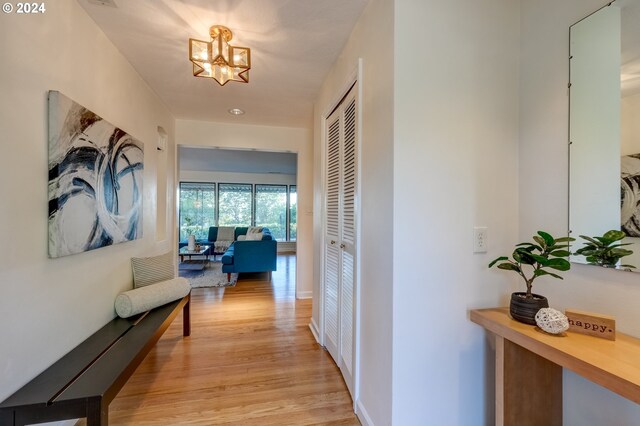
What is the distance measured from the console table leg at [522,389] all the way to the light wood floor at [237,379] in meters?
0.85

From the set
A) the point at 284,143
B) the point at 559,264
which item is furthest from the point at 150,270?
the point at 559,264

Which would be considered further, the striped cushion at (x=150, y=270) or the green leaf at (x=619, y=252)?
the striped cushion at (x=150, y=270)

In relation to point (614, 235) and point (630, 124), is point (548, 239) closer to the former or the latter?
point (614, 235)

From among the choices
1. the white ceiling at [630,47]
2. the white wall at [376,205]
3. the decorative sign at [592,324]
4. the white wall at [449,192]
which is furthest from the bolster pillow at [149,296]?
the white ceiling at [630,47]

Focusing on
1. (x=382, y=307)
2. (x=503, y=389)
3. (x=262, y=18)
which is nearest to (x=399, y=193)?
(x=382, y=307)

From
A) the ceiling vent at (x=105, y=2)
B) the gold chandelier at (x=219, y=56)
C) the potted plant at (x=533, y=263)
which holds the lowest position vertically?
the potted plant at (x=533, y=263)

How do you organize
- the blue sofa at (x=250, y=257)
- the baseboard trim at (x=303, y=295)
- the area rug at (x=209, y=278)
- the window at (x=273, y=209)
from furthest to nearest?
the window at (x=273, y=209)
the blue sofa at (x=250, y=257)
the area rug at (x=209, y=278)
the baseboard trim at (x=303, y=295)

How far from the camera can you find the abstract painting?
39.6 inches

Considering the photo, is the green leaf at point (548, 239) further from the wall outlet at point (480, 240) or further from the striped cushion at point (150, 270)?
the striped cushion at point (150, 270)

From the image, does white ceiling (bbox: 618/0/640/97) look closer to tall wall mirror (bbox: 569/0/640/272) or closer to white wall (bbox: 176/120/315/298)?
tall wall mirror (bbox: 569/0/640/272)

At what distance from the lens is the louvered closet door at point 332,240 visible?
214cm

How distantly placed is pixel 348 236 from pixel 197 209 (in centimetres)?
713

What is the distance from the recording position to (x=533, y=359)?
119 centimetres

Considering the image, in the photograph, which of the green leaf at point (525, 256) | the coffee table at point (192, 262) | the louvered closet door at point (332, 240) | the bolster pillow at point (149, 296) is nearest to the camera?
the green leaf at point (525, 256)
